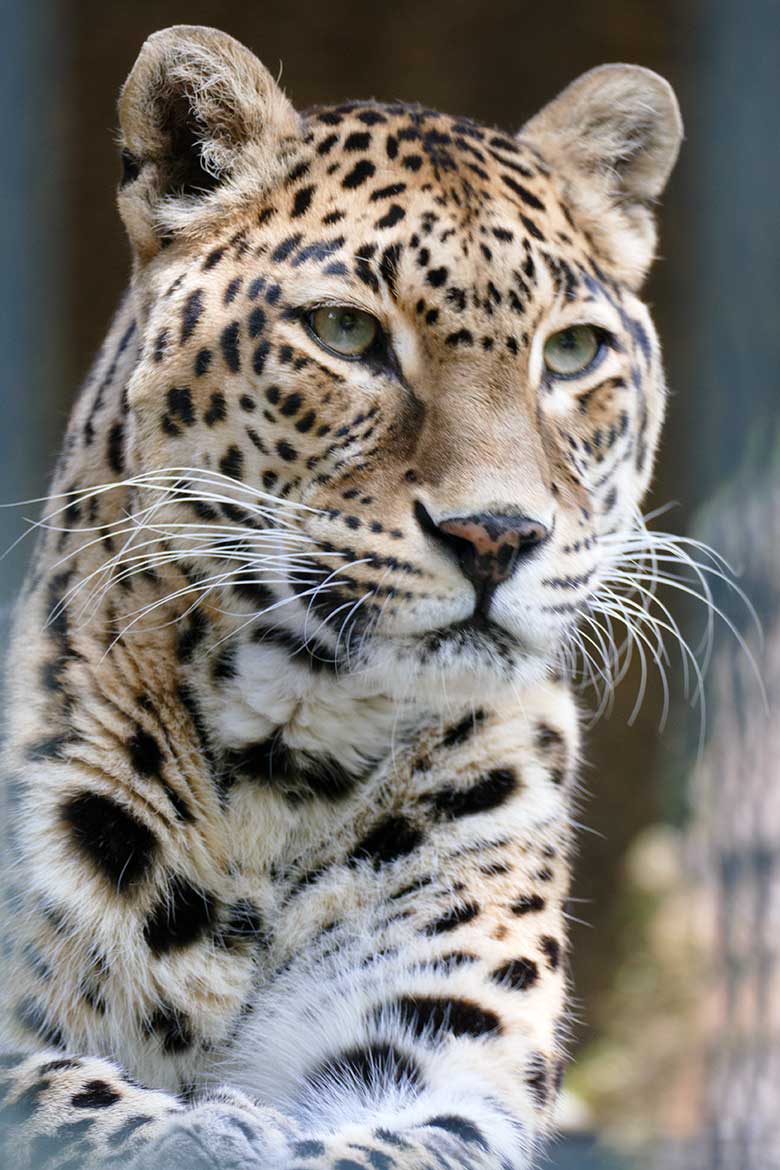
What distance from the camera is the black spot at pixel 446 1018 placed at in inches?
141

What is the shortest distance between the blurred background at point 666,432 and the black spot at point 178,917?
2.75m

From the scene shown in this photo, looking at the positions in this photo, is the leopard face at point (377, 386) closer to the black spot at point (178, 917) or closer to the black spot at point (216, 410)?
the black spot at point (216, 410)

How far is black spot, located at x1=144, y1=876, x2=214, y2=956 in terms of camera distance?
145 inches

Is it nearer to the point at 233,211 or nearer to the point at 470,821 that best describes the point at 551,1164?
the point at 470,821

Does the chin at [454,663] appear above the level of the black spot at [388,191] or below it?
below

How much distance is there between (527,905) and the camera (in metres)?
3.82

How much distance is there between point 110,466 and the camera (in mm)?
3889

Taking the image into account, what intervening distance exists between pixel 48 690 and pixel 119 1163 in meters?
1.21

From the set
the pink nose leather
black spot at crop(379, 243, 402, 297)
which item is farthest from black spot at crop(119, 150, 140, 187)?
the pink nose leather

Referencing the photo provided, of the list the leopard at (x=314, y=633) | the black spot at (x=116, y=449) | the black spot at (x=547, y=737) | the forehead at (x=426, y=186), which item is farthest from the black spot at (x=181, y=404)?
the black spot at (x=547, y=737)

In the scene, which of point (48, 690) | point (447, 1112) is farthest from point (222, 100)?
point (447, 1112)

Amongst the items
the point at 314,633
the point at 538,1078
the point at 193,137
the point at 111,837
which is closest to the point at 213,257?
the point at 193,137

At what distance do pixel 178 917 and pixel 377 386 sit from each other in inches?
52.6

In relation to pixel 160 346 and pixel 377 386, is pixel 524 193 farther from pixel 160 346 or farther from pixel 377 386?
pixel 160 346
